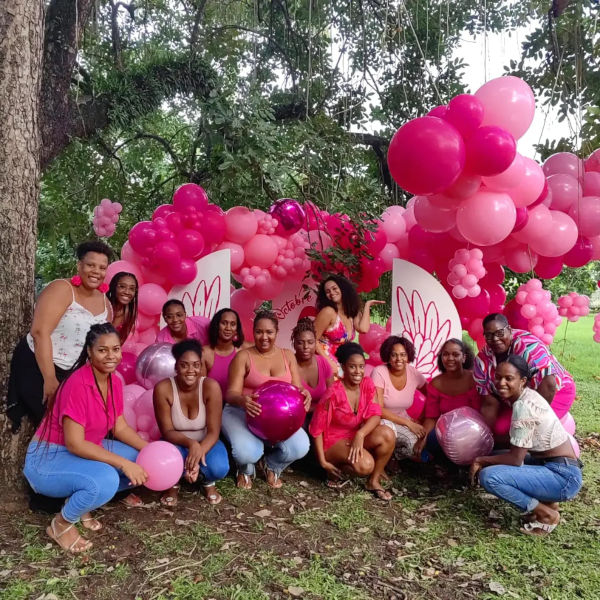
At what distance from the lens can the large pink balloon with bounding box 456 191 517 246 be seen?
4086 mm

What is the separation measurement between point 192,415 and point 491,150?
242cm

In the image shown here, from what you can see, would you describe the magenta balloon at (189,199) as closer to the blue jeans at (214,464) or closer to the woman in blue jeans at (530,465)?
the blue jeans at (214,464)

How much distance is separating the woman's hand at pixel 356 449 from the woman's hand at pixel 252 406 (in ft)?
2.23

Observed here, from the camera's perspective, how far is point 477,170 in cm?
379

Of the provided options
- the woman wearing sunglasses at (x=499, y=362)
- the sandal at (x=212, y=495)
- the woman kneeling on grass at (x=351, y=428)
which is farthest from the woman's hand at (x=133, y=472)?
the woman wearing sunglasses at (x=499, y=362)

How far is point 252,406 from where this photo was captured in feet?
12.0

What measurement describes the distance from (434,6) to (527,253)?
139 inches

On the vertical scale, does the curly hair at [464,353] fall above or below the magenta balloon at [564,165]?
below

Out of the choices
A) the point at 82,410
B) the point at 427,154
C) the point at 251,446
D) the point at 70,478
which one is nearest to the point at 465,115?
the point at 427,154

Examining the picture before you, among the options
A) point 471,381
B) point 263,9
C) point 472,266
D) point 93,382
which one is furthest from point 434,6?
point 93,382

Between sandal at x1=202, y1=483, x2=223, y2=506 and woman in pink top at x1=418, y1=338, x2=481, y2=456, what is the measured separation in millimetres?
1452

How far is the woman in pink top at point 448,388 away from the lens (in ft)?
13.8

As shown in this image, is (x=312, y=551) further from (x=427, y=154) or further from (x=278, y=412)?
(x=427, y=154)

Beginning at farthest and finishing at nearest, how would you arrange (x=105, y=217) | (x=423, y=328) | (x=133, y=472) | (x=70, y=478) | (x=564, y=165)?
(x=105, y=217) < (x=423, y=328) < (x=564, y=165) < (x=133, y=472) < (x=70, y=478)
